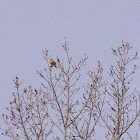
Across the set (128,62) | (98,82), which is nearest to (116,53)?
(128,62)

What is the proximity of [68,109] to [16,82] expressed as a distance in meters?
1.34

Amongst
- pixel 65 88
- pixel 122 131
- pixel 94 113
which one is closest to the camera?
pixel 122 131

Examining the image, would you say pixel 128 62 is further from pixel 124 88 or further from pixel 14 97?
pixel 14 97

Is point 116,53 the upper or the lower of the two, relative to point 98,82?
upper

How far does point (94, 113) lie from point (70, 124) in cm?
59

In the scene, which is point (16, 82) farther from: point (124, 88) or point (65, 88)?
point (124, 88)

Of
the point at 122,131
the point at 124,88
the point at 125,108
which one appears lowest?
the point at 122,131

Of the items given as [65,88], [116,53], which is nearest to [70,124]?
[65,88]

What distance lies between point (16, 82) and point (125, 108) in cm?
253

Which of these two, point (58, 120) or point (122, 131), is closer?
point (122, 131)

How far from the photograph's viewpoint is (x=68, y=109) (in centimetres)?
863

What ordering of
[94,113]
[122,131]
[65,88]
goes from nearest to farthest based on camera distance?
[122,131] < [94,113] < [65,88]

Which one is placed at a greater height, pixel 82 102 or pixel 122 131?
pixel 82 102

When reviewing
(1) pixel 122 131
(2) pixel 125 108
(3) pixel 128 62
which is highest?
(3) pixel 128 62
